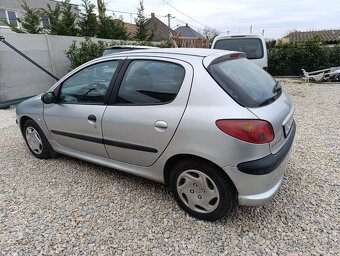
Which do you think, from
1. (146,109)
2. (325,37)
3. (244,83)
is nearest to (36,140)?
(146,109)

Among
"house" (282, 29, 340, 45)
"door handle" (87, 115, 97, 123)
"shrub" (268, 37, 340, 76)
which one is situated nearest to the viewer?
"door handle" (87, 115, 97, 123)

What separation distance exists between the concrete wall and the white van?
5.40 m

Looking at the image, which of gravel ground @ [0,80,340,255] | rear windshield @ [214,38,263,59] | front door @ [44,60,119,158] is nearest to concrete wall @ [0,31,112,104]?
gravel ground @ [0,80,340,255]

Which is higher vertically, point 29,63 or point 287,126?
point 29,63

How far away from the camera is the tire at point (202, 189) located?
2252 mm

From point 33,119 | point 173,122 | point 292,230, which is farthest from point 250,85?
point 33,119

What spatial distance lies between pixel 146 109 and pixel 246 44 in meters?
5.05

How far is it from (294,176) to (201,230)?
144 centimetres

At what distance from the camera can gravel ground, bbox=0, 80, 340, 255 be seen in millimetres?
2174

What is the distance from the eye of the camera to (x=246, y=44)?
263 inches

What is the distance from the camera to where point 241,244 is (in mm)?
2170

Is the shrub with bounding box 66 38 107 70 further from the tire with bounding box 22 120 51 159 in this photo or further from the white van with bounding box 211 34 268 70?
the tire with bounding box 22 120 51 159

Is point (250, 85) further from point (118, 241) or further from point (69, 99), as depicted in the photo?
point (69, 99)

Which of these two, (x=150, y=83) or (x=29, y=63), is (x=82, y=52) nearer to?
(x=29, y=63)
